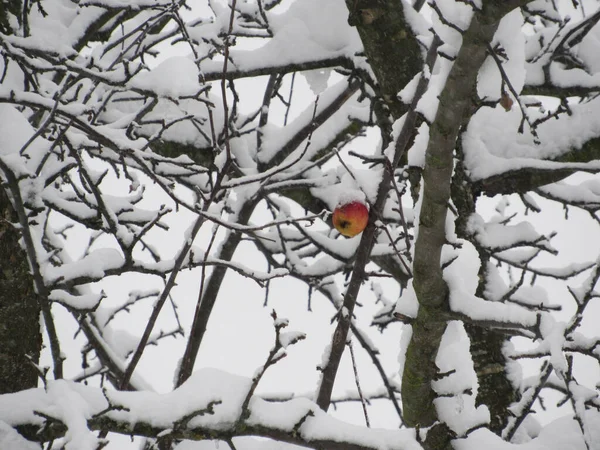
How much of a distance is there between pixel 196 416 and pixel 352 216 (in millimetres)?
1126

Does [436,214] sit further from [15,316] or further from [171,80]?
[15,316]

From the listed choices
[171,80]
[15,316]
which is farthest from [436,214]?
[15,316]

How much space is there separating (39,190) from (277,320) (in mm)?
1114

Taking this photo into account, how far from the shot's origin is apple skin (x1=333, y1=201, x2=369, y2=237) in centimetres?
216

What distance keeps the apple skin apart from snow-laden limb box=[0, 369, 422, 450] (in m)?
0.95

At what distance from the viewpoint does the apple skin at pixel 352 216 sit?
2160 millimetres

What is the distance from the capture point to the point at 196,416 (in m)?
1.31

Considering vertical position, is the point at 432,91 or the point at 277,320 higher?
the point at 432,91

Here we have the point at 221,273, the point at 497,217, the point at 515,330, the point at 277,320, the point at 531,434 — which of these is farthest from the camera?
the point at 497,217

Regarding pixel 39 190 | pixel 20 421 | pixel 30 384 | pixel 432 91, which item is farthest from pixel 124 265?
pixel 432 91

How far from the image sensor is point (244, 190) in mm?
3182

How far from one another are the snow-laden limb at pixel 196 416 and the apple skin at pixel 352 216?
3.11 ft

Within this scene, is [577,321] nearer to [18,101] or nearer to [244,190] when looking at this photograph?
[18,101]

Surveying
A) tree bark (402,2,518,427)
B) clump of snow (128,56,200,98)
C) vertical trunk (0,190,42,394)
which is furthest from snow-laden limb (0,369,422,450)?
clump of snow (128,56,200,98)
